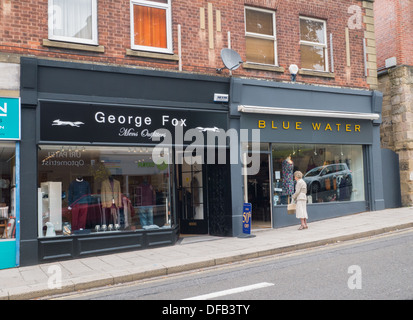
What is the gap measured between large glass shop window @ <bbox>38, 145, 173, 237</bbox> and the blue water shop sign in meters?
0.63

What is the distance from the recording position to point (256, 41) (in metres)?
11.8

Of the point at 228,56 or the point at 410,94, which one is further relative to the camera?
the point at 410,94

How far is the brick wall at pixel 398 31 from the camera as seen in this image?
47.1 feet

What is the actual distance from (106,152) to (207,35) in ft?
13.7

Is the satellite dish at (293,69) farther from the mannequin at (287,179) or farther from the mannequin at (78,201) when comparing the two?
the mannequin at (78,201)

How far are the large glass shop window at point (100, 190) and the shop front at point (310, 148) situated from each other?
2.26 metres

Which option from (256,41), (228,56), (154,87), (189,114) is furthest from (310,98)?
(154,87)

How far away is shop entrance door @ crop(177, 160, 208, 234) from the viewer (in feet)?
37.5

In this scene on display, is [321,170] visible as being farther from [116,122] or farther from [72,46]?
[72,46]

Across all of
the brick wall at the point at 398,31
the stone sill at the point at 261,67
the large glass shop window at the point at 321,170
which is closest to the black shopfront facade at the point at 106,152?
the stone sill at the point at 261,67

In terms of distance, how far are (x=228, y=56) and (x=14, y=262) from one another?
6950mm
